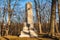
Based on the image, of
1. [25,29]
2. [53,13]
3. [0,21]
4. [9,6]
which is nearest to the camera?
[53,13]

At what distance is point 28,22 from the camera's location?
45.3ft

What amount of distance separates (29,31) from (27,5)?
97.9 inches

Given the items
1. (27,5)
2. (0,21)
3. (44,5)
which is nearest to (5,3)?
(0,21)

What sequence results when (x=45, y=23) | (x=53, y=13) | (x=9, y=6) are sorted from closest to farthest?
(x=53, y=13) → (x=9, y=6) → (x=45, y=23)

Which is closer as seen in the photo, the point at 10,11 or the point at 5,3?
the point at 10,11

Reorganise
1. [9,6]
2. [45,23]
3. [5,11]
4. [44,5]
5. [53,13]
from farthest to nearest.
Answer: [45,23], [44,5], [5,11], [9,6], [53,13]

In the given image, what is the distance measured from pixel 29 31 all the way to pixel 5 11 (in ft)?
39.4

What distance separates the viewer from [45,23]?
1454 inches

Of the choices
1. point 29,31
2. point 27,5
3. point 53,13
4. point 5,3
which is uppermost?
point 5,3

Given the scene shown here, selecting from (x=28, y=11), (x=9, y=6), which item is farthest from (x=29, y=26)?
(x=9, y=6)

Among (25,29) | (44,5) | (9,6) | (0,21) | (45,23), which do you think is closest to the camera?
(25,29)

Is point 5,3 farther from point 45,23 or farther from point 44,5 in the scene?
point 45,23

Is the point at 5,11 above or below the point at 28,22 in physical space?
above

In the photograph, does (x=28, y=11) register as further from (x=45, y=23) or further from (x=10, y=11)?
(x=45, y=23)
